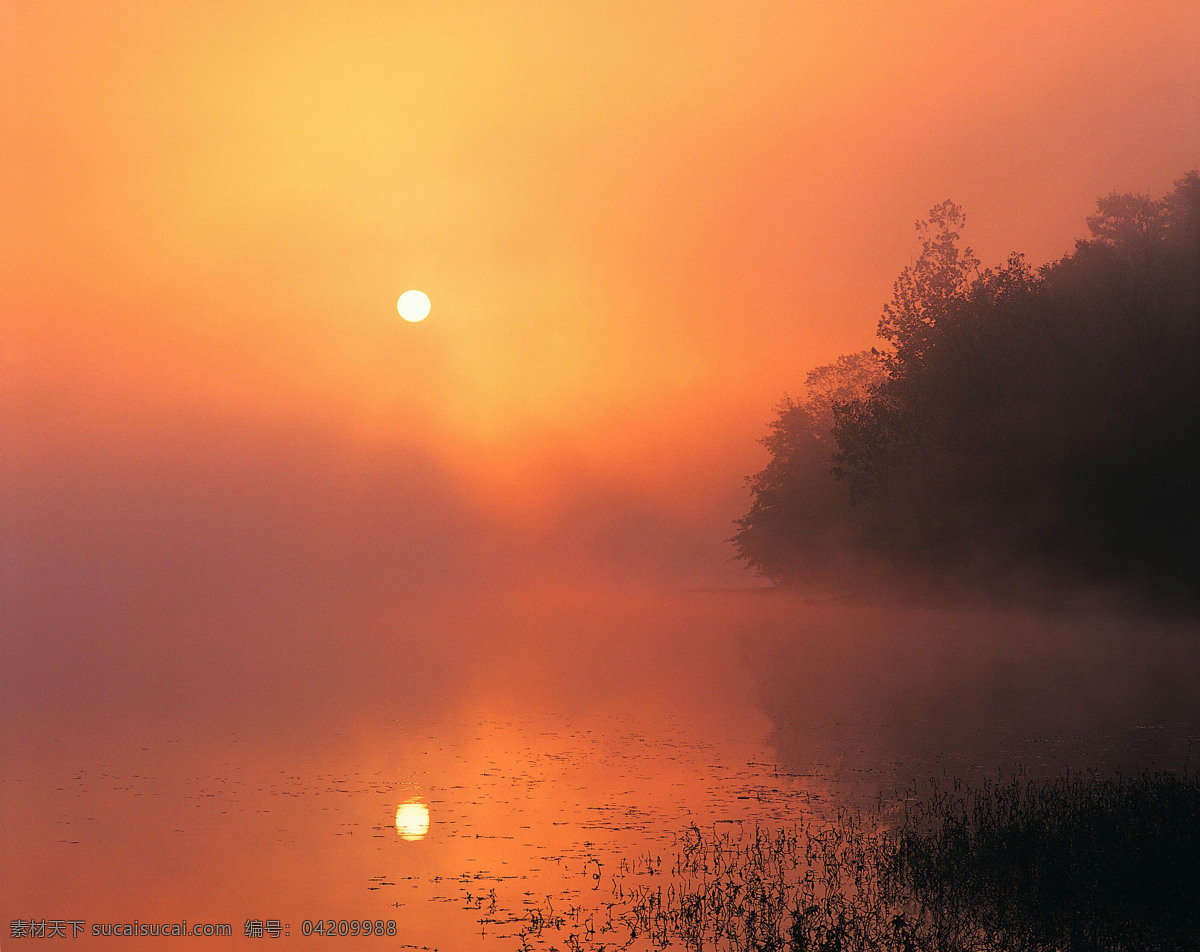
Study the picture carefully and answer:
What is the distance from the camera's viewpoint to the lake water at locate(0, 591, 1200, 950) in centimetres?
1733

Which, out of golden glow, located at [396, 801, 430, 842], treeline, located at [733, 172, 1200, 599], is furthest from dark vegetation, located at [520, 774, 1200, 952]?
treeline, located at [733, 172, 1200, 599]

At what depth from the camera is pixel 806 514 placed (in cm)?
10462

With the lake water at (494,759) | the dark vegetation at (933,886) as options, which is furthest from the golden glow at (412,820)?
the dark vegetation at (933,886)

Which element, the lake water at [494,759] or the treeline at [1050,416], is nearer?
the lake water at [494,759]

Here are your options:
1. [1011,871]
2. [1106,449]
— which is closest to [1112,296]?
[1106,449]

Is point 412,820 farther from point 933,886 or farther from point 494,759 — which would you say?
point 933,886

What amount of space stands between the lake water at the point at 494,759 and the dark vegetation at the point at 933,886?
1.79 feet

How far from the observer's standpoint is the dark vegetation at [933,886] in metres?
13.8

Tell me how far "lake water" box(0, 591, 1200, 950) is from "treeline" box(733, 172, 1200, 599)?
5.41m

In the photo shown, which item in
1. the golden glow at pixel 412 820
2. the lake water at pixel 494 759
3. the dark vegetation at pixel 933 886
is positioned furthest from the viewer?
the golden glow at pixel 412 820

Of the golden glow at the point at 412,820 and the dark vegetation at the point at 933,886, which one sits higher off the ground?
the golden glow at the point at 412,820

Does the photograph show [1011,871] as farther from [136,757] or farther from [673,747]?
[136,757]

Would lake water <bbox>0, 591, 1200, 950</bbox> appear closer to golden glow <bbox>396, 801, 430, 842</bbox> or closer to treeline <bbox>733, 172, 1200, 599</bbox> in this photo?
golden glow <bbox>396, 801, 430, 842</bbox>

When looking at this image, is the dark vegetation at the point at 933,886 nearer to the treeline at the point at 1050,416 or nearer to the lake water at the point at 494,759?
the lake water at the point at 494,759
